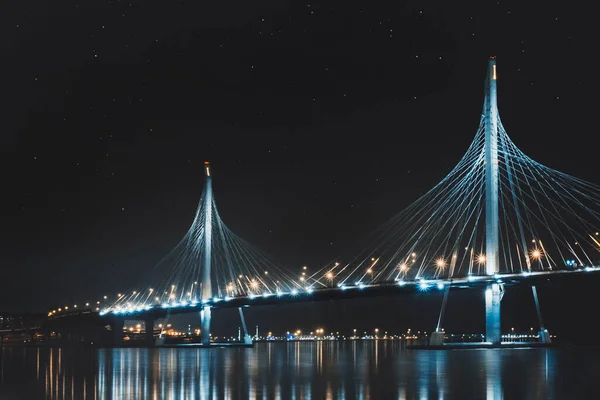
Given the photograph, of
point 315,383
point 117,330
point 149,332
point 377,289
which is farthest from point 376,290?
point 149,332

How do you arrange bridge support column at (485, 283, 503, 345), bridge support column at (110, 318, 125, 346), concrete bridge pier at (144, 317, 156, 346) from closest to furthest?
bridge support column at (485, 283, 503, 345) → bridge support column at (110, 318, 125, 346) → concrete bridge pier at (144, 317, 156, 346)

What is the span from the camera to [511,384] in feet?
81.2

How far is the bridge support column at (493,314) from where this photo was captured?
55406 mm

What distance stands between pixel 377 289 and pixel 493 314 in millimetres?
11507

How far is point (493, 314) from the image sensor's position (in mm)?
56281

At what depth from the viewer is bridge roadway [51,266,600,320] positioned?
54.9 m

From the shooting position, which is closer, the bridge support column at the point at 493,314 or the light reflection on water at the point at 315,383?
the light reflection on water at the point at 315,383

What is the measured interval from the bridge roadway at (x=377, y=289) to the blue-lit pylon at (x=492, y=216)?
1066 millimetres

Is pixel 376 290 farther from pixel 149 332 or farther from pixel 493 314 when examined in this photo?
pixel 149 332

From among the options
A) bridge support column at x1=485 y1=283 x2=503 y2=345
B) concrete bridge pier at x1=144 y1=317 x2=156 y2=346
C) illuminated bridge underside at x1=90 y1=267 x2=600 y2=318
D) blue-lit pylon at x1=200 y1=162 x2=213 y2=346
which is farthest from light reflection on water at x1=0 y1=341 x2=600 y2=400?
concrete bridge pier at x1=144 y1=317 x2=156 y2=346

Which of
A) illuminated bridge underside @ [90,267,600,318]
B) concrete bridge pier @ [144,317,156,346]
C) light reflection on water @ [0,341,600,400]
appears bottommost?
concrete bridge pier @ [144,317,156,346]

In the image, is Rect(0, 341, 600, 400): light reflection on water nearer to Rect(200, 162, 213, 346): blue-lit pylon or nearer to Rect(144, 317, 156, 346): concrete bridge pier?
Rect(200, 162, 213, 346): blue-lit pylon

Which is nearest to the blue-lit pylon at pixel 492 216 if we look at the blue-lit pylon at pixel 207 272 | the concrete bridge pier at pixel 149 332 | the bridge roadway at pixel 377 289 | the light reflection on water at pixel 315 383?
the bridge roadway at pixel 377 289

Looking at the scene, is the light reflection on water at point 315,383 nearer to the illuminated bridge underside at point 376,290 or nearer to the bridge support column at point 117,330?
the illuminated bridge underside at point 376,290
